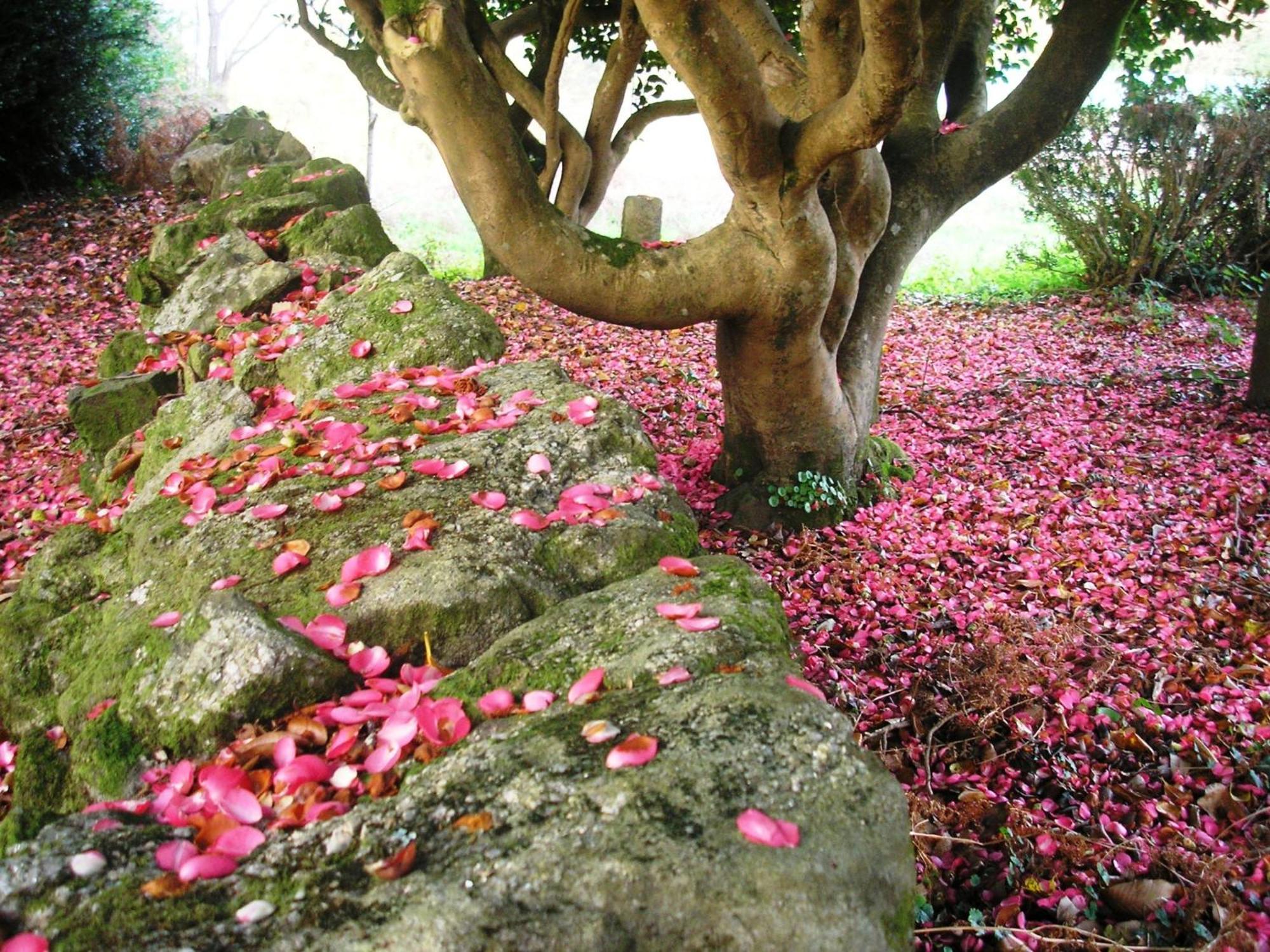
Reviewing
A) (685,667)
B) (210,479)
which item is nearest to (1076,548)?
(685,667)

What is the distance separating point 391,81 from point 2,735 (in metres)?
7.29

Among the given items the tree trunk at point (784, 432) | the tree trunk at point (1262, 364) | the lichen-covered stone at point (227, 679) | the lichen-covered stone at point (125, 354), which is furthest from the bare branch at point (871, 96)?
the lichen-covered stone at point (125, 354)

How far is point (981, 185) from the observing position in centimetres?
489

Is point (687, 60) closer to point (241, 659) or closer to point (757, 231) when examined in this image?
point (757, 231)

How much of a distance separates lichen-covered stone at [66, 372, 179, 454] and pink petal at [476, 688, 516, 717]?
417cm

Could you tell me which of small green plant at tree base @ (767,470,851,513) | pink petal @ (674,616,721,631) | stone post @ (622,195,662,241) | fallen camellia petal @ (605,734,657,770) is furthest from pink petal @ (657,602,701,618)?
stone post @ (622,195,662,241)

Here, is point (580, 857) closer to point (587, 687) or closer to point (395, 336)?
point (587, 687)

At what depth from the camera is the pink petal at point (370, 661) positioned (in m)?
2.16

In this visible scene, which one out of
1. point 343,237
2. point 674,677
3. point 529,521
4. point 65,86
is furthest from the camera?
point 65,86

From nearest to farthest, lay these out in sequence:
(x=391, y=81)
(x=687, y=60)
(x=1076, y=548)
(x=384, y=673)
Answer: (x=384, y=673) → (x=687, y=60) → (x=1076, y=548) → (x=391, y=81)

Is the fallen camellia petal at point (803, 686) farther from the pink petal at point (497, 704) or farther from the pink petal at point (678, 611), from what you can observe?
the pink petal at point (497, 704)

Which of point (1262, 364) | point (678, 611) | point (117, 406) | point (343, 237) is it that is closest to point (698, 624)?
point (678, 611)

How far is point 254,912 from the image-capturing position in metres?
1.36

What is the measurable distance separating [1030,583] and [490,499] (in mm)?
2707
